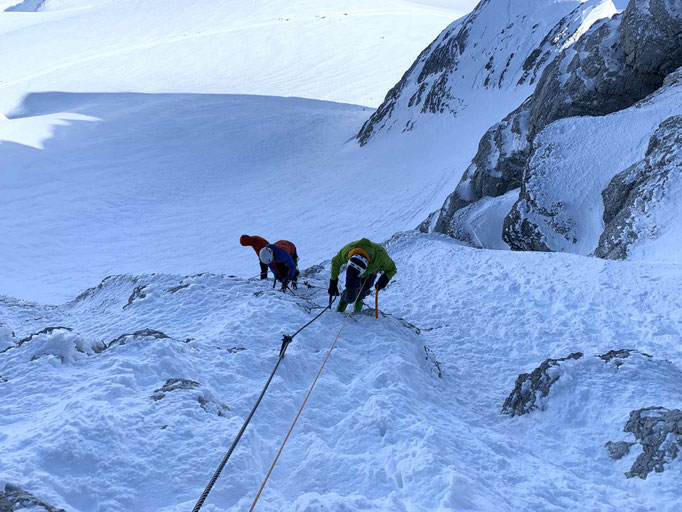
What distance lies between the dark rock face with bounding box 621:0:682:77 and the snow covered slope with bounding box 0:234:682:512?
9120 millimetres

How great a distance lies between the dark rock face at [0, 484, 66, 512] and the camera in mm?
2611

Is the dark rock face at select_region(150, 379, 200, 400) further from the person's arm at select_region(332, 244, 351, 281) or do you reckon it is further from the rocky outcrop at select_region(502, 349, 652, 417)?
the rocky outcrop at select_region(502, 349, 652, 417)

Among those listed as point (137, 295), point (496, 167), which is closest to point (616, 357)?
point (137, 295)

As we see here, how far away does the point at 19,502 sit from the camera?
2.65 meters

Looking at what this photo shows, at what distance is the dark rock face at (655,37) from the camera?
13.2 m

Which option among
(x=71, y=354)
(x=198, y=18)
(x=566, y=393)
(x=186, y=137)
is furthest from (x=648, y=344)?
(x=198, y=18)

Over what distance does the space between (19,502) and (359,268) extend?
4.28 meters

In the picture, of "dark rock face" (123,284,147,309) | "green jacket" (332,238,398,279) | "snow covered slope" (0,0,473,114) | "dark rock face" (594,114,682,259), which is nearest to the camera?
"green jacket" (332,238,398,279)

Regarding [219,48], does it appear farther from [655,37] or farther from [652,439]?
[652,439]

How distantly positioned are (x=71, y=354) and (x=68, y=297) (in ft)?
44.8

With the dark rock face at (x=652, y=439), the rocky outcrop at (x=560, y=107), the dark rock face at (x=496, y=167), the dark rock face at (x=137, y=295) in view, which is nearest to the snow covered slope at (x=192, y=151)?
the dark rock face at (x=496, y=167)

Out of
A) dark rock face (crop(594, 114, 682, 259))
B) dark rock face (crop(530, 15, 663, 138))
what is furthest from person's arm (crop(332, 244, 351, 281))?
dark rock face (crop(530, 15, 663, 138))

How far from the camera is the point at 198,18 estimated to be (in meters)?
70.2

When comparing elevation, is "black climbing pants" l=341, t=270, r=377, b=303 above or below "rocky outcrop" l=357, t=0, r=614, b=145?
below
